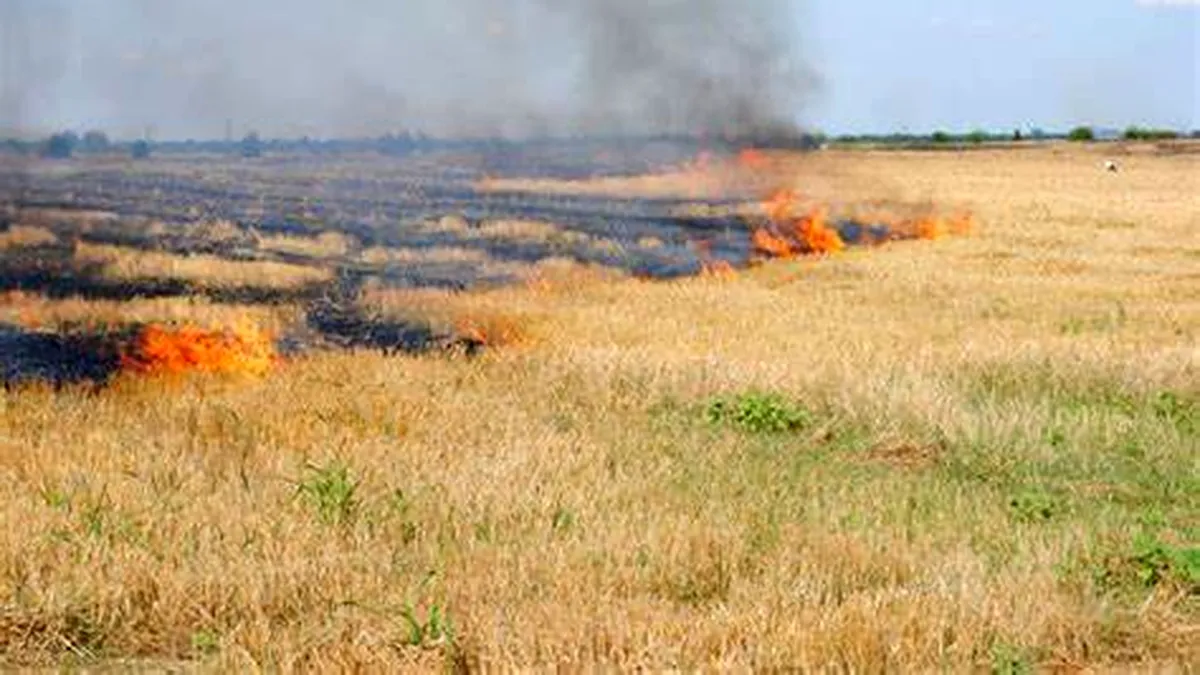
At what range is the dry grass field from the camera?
7.65m

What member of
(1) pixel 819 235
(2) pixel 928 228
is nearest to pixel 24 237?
(1) pixel 819 235

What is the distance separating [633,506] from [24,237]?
30.7 metres

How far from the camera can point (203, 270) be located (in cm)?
3080

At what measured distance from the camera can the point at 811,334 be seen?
74.0 feet

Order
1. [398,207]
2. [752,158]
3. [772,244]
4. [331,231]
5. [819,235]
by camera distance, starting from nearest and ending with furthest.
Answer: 1. [772,244]
2. [331,231]
3. [819,235]
4. [398,207]
5. [752,158]

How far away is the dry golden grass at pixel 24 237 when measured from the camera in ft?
117

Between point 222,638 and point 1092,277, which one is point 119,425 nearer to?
point 222,638

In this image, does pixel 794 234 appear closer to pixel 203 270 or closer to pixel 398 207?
pixel 398 207

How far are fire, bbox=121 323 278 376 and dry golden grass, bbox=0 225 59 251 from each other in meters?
14.8

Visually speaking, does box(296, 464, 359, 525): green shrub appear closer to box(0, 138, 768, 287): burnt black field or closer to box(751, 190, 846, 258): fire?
box(0, 138, 768, 287): burnt black field

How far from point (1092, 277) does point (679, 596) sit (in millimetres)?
26776

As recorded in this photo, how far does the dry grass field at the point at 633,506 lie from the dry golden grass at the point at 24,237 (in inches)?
517

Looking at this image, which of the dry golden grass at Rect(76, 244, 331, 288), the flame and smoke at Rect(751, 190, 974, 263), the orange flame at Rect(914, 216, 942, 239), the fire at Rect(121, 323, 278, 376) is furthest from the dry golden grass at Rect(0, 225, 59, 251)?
the orange flame at Rect(914, 216, 942, 239)

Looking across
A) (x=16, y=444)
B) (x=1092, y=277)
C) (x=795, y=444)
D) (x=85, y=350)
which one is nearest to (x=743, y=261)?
(x=1092, y=277)
